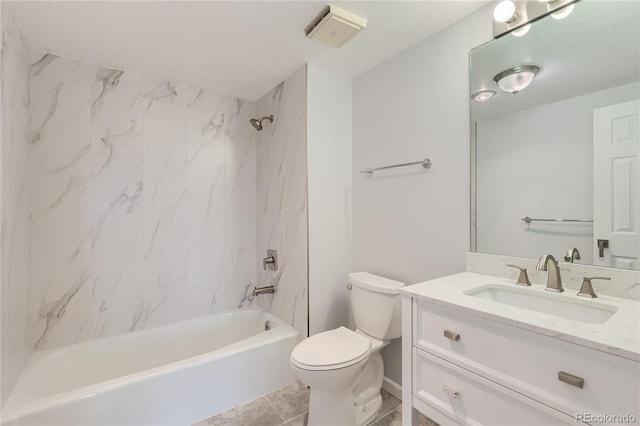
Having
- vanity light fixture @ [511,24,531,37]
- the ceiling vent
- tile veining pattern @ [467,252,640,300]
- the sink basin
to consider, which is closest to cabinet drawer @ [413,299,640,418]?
the sink basin

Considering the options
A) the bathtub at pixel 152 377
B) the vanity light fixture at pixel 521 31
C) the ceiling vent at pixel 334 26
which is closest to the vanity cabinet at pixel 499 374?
the bathtub at pixel 152 377

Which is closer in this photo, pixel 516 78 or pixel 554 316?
pixel 554 316

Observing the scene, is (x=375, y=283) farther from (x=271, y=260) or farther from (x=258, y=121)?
(x=258, y=121)

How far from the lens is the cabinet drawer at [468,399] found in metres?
0.82

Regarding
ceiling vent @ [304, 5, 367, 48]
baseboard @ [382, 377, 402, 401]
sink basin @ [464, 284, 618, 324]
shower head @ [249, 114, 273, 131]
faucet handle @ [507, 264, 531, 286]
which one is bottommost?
baseboard @ [382, 377, 402, 401]

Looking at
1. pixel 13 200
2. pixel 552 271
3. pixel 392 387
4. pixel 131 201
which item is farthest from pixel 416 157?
pixel 13 200

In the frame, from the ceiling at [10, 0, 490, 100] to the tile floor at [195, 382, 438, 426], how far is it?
227cm

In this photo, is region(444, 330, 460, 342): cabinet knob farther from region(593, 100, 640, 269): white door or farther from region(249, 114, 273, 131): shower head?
region(249, 114, 273, 131): shower head

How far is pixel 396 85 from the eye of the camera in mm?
1866

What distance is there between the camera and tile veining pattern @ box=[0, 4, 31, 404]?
1.36 m

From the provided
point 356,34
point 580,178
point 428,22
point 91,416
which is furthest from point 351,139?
point 91,416

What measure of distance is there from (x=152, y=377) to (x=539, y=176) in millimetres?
2208

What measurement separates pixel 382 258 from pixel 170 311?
5.74 ft

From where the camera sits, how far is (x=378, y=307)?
1.69 meters
